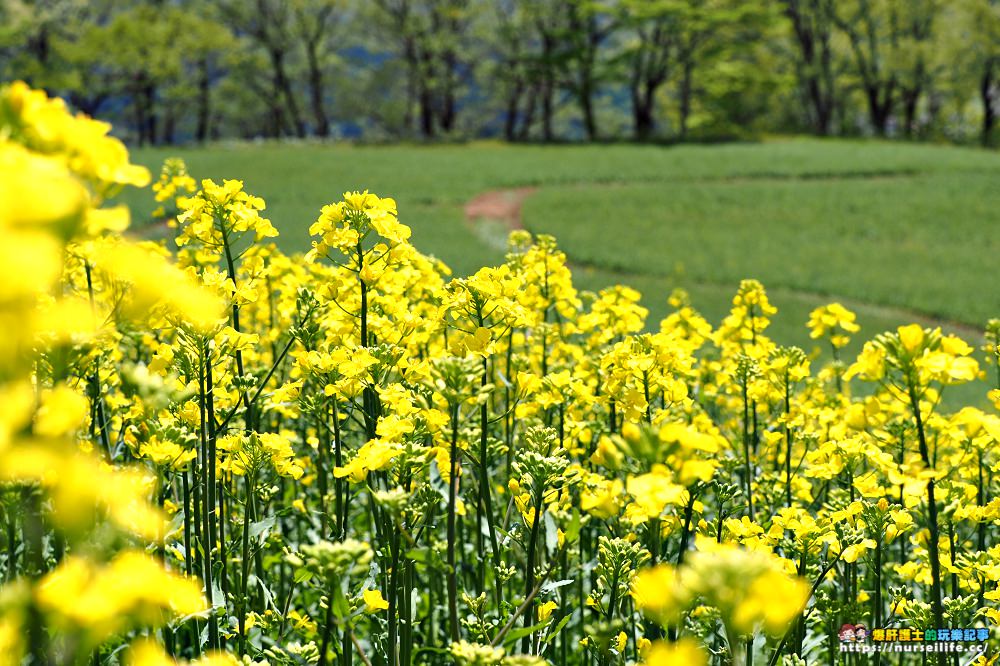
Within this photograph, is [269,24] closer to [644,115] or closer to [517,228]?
[644,115]

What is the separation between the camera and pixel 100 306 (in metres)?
1.78

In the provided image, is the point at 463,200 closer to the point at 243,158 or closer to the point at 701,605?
the point at 243,158

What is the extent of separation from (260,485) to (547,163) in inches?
1154

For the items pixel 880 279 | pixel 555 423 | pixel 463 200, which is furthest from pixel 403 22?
pixel 555 423

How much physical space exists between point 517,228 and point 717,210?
6.43m

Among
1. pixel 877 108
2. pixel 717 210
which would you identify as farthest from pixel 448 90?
pixel 717 210

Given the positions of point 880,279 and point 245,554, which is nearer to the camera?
point 245,554

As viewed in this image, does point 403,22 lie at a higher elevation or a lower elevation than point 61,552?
higher

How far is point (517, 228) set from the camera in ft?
69.2

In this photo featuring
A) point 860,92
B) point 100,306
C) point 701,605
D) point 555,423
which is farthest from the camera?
point 860,92

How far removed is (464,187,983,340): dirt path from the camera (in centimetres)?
1320

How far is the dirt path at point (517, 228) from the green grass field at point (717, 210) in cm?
5

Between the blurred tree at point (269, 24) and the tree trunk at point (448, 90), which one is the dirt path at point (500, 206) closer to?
the tree trunk at point (448, 90)

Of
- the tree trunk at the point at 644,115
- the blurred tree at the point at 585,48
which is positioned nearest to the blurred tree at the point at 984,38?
the tree trunk at the point at 644,115
